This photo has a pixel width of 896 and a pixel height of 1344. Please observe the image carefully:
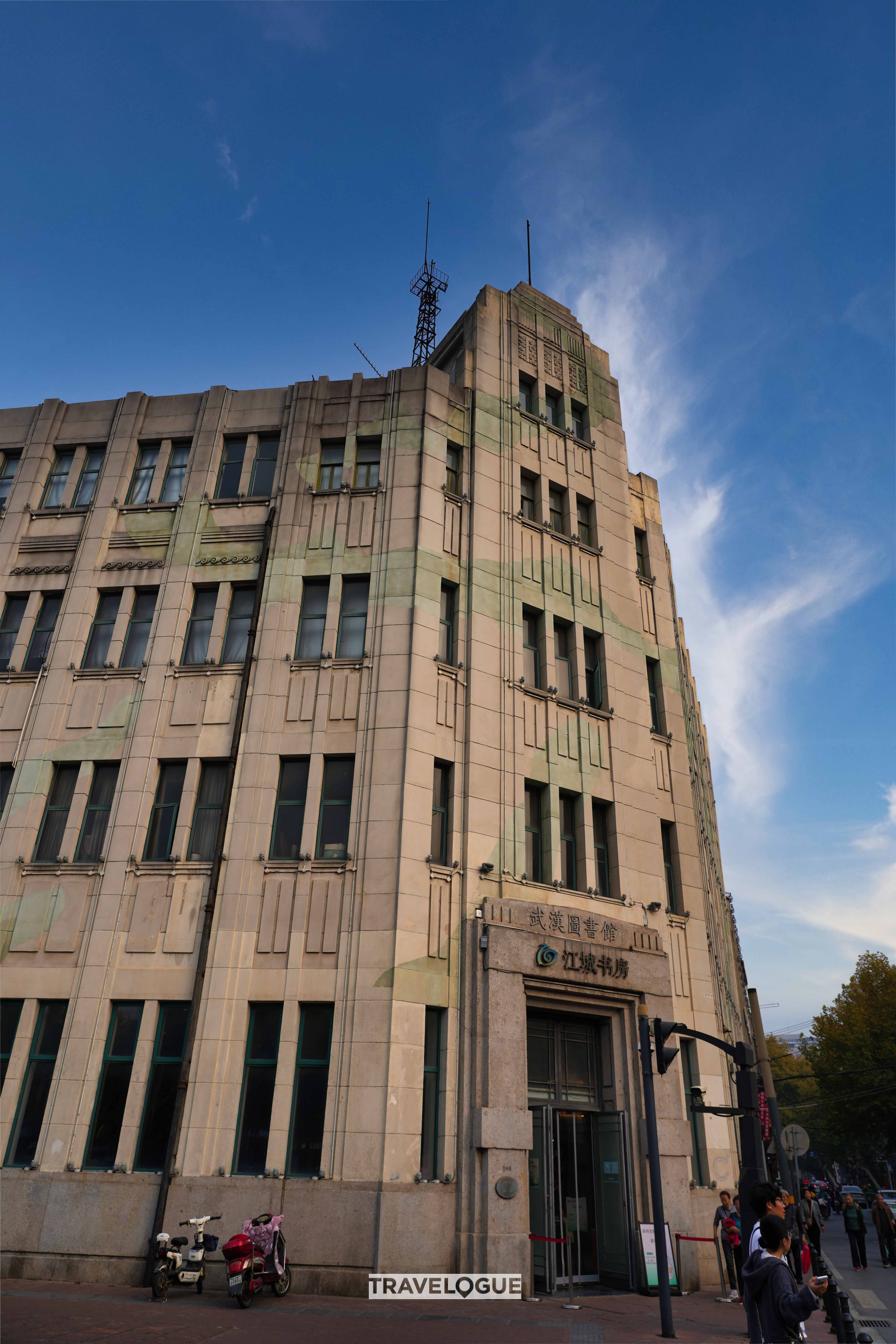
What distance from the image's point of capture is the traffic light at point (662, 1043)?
15.9m

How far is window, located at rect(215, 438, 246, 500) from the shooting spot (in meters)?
24.4

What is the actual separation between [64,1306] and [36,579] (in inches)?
682

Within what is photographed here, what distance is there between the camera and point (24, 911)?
768 inches

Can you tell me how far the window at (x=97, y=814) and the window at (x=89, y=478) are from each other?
8.46 meters

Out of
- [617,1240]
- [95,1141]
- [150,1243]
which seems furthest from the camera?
[617,1240]

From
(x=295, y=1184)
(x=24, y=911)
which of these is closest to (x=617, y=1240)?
(x=295, y=1184)

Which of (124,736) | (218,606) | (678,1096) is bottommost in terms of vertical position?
(678,1096)

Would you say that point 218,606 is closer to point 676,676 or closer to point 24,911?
point 24,911

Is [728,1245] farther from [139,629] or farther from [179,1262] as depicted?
[139,629]

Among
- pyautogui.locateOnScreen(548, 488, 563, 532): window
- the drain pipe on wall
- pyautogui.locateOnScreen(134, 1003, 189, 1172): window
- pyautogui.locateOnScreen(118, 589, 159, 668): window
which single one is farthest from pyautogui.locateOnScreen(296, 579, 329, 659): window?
pyautogui.locateOnScreen(134, 1003, 189, 1172): window

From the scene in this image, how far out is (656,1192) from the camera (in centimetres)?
1476

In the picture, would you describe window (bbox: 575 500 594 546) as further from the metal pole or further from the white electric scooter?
the white electric scooter

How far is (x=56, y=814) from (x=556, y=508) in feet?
54.3

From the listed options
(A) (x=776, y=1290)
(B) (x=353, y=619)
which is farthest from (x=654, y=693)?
(A) (x=776, y=1290)
